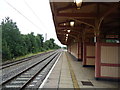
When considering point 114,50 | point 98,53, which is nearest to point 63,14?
point 98,53

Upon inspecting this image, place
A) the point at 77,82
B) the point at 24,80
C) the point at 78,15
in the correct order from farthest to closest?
1. the point at 24,80
2. the point at 78,15
3. the point at 77,82

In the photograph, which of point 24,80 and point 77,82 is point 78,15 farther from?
point 24,80

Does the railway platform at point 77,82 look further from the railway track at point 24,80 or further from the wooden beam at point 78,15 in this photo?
the wooden beam at point 78,15

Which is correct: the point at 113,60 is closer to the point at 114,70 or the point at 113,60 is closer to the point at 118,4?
the point at 114,70

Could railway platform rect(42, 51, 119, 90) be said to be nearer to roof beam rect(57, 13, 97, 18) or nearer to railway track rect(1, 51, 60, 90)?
railway track rect(1, 51, 60, 90)

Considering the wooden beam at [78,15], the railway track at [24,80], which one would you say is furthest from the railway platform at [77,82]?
the wooden beam at [78,15]

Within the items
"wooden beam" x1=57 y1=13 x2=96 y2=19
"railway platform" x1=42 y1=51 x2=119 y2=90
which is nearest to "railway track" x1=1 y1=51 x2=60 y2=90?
"railway platform" x1=42 y1=51 x2=119 y2=90

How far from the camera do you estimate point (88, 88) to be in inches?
212

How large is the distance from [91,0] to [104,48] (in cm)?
233

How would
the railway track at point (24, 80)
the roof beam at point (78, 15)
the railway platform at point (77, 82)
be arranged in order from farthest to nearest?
the roof beam at point (78, 15), the railway track at point (24, 80), the railway platform at point (77, 82)

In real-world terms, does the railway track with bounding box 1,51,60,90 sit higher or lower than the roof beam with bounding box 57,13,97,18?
lower

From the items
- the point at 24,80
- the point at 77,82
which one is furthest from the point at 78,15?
the point at 24,80

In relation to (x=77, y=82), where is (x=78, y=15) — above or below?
above

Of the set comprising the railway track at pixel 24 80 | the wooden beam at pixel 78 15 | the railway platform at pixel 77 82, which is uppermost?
the wooden beam at pixel 78 15
